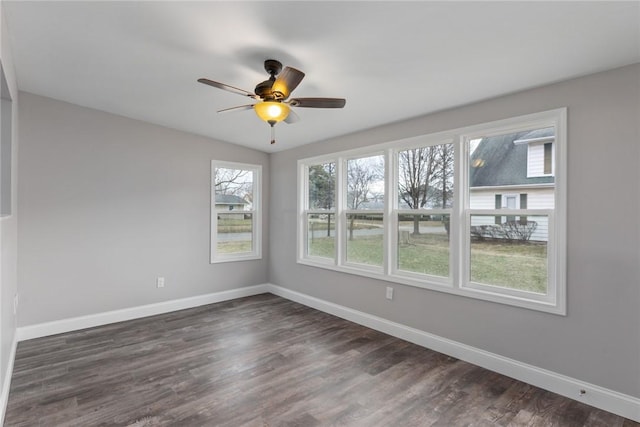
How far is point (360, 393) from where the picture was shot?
8.06 feet

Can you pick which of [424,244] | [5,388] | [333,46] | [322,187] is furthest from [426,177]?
[5,388]

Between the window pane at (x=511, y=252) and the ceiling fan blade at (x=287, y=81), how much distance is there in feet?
6.67

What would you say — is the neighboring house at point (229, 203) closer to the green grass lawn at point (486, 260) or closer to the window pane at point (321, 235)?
the window pane at point (321, 235)

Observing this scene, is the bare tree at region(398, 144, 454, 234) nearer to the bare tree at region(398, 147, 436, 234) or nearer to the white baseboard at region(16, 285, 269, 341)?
the bare tree at region(398, 147, 436, 234)

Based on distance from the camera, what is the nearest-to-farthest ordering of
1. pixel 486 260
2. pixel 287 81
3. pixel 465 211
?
1. pixel 287 81
2. pixel 486 260
3. pixel 465 211

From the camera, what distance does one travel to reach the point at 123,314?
13.1 feet

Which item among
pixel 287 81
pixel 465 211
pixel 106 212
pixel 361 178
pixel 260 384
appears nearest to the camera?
pixel 287 81

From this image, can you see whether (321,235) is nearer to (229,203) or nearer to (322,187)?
(322,187)

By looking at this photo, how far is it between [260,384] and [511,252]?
2.38m

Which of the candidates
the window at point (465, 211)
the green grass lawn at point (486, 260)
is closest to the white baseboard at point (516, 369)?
the window at point (465, 211)

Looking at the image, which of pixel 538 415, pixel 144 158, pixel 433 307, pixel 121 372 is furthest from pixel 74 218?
pixel 538 415

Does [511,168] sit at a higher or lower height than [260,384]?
higher

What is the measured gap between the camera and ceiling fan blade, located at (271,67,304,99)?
2.05 metres

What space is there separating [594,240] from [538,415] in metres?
1.28
